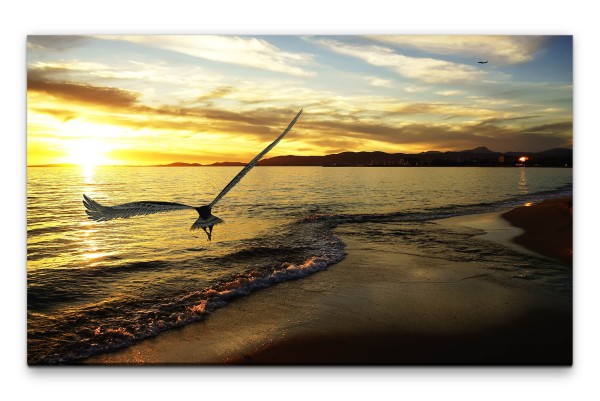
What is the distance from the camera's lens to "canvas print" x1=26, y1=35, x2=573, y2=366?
10.7ft

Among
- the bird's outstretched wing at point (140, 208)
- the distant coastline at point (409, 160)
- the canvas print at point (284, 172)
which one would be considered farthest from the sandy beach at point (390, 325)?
the bird's outstretched wing at point (140, 208)

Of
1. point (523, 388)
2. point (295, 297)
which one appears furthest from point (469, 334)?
point (295, 297)

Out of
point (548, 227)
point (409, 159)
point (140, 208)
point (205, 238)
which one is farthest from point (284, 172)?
point (548, 227)

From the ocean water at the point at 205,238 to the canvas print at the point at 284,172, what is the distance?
27mm

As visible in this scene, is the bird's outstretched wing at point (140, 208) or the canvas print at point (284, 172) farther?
the canvas print at point (284, 172)

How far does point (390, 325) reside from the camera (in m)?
3.39

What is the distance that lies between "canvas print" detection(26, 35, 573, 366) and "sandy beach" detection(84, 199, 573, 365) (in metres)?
0.02

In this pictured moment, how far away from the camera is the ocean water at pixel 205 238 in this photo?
10.8ft

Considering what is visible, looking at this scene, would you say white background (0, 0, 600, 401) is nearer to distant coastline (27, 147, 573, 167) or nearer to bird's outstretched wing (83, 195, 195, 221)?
distant coastline (27, 147, 573, 167)

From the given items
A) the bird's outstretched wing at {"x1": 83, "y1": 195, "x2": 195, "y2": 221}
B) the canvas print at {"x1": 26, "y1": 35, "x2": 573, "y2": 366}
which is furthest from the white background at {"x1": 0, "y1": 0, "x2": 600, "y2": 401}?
the bird's outstretched wing at {"x1": 83, "y1": 195, "x2": 195, "y2": 221}

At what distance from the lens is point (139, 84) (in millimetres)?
3666

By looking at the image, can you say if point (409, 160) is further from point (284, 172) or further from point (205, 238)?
point (205, 238)

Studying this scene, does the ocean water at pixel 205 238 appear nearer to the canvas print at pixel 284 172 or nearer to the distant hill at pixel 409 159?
the canvas print at pixel 284 172

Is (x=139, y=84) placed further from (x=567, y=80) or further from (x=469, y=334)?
(x=567, y=80)
